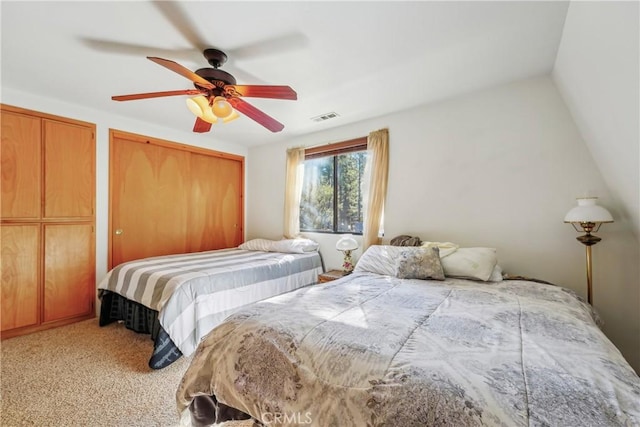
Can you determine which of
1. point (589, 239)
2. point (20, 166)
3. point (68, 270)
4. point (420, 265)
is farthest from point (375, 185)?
point (20, 166)

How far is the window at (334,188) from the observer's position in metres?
3.52

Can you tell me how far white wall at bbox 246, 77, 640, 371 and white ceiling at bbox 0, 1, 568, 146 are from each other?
26 cm

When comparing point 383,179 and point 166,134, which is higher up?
point 166,134

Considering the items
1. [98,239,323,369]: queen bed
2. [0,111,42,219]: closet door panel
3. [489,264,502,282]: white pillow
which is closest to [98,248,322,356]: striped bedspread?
[98,239,323,369]: queen bed

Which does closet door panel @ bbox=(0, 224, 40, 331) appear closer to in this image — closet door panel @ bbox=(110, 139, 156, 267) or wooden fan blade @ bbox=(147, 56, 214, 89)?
closet door panel @ bbox=(110, 139, 156, 267)

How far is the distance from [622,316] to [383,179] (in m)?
2.24

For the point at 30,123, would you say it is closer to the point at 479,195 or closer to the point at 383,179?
the point at 383,179

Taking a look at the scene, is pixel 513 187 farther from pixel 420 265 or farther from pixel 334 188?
pixel 334 188

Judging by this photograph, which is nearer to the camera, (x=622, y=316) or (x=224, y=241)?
(x=622, y=316)

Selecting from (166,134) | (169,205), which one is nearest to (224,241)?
(169,205)

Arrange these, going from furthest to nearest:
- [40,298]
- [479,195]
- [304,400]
→ [40,298] < [479,195] < [304,400]

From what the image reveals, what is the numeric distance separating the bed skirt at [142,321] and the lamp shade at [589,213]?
3.15 m

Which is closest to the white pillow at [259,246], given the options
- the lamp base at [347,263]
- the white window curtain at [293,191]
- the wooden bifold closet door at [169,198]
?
the white window curtain at [293,191]

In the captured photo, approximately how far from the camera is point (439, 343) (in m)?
1.06
